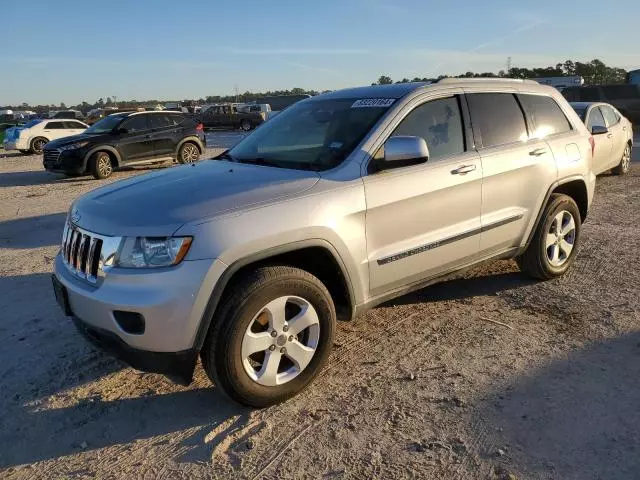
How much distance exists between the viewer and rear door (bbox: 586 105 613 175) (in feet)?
31.6

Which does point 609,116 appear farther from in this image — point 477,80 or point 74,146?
point 74,146

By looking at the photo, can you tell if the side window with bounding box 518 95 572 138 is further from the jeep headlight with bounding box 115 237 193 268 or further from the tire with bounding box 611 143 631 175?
the tire with bounding box 611 143 631 175

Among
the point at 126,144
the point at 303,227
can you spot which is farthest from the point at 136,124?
the point at 303,227

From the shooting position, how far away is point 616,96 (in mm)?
20875

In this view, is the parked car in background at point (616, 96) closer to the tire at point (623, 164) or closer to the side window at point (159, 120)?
the tire at point (623, 164)

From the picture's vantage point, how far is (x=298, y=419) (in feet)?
10.1

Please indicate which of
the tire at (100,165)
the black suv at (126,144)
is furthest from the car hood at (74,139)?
the tire at (100,165)

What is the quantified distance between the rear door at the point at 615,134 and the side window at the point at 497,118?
6.47 metres

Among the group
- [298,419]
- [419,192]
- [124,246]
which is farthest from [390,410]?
[124,246]

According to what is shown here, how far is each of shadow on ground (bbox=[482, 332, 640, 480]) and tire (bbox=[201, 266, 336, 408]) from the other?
1051 mm

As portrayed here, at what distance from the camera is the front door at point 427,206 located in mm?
3492

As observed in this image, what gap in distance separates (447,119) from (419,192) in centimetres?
76

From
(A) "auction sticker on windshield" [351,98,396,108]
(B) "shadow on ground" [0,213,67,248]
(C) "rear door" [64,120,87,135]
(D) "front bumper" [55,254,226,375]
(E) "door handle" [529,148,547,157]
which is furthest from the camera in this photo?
(C) "rear door" [64,120,87,135]

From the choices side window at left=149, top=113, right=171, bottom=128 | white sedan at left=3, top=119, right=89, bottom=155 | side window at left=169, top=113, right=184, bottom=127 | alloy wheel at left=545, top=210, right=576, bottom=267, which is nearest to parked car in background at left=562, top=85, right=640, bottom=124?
side window at left=169, top=113, right=184, bottom=127
